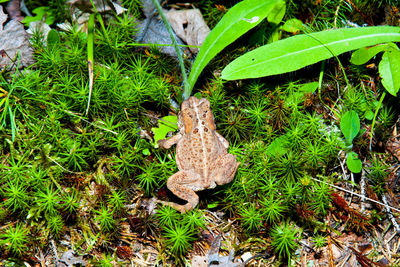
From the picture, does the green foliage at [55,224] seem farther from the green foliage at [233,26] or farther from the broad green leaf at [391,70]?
the broad green leaf at [391,70]

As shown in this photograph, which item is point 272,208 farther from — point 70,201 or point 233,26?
point 70,201

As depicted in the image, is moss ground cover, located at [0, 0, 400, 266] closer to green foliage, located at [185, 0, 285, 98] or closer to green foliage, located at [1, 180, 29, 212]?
green foliage, located at [1, 180, 29, 212]

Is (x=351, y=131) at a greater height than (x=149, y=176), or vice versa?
(x=351, y=131)

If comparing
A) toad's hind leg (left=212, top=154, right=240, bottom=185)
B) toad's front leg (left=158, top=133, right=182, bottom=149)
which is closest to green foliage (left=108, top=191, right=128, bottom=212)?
toad's front leg (left=158, top=133, right=182, bottom=149)

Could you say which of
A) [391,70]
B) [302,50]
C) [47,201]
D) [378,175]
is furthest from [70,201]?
[391,70]

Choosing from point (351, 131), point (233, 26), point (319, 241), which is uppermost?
point (233, 26)

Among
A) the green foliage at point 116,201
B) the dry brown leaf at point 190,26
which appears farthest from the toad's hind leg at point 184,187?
the dry brown leaf at point 190,26
